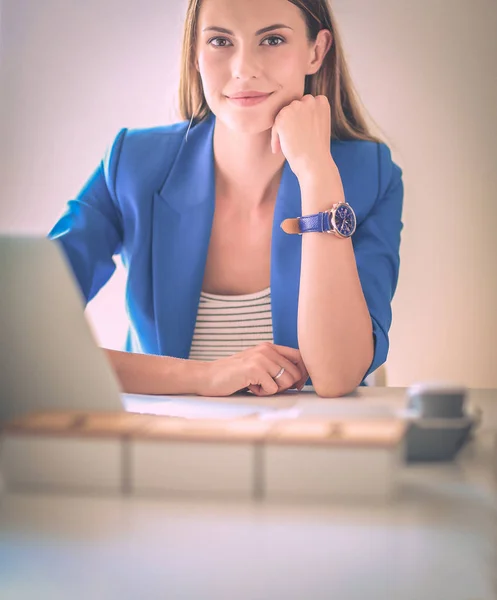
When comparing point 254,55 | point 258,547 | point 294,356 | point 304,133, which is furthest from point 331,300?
point 258,547

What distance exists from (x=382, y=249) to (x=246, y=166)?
21 cm

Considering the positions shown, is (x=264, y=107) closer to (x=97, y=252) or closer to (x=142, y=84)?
(x=142, y=84)

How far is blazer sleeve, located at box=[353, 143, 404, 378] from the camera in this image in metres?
0.90

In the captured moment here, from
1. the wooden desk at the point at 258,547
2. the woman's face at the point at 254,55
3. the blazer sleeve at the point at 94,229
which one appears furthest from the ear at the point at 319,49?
the wooden desk at the point at 258,547

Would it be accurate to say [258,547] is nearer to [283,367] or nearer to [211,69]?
[283,367]

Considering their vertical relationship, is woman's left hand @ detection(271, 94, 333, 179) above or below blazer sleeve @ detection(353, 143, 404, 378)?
above

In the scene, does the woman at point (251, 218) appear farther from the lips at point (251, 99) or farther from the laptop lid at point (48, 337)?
the laptop lid at point (48, 337)

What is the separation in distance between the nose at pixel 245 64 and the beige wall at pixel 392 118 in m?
0.09

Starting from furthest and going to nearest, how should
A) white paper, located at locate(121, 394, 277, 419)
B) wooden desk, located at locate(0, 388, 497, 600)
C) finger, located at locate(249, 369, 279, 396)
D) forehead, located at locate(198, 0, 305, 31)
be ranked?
forehead, located at locate(198, 0, 305, 31) < finger, located at locate(249, 369, 279, 396) < white paper, located at locate(121, 394, 277, 419) < wooden desk, located at locate(0, 388, 497, 600)

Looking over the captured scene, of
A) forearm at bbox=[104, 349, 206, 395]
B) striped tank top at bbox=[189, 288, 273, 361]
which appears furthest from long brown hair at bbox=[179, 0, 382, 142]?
forearm at bbox=[104, 349, 206, 395]

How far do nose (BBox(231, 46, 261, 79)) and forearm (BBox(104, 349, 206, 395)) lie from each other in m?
0.36

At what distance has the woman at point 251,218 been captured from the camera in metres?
0.87

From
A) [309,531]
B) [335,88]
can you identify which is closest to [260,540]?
[309,531]

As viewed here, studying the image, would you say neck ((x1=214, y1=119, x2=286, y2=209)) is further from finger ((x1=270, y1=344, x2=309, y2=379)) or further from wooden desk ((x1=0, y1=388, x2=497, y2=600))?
wooden desk ((x1=0, y1=388, x2=497, y2=600))
